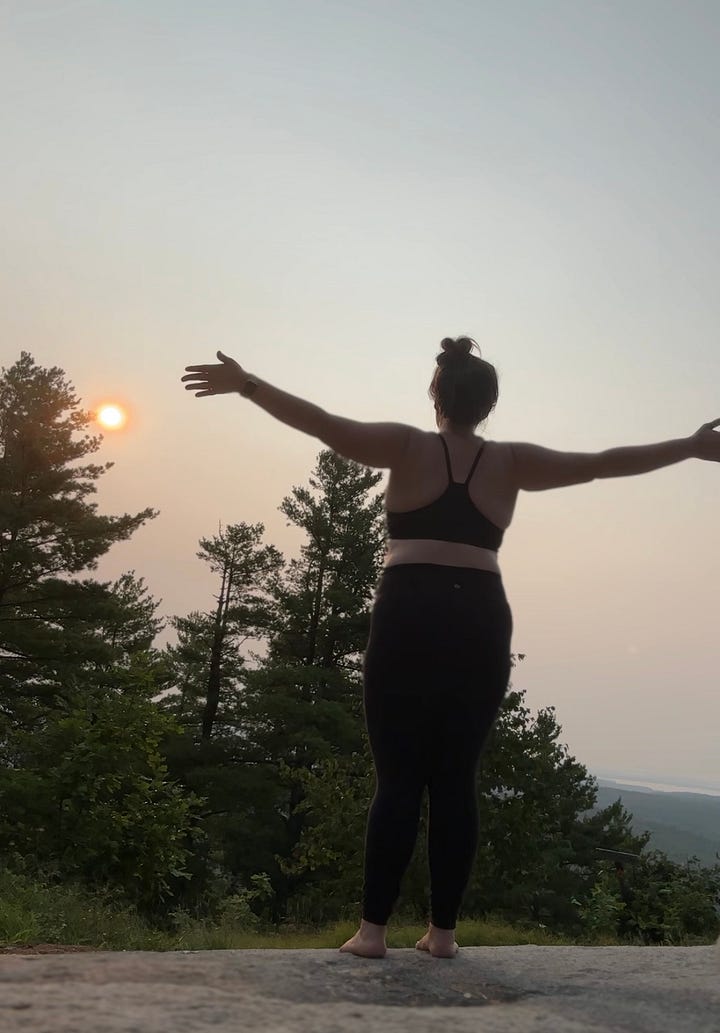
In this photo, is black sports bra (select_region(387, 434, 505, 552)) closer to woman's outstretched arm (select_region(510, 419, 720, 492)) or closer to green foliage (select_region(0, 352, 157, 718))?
woman's outstretched arm (select_region(510, 419, 720, 492))

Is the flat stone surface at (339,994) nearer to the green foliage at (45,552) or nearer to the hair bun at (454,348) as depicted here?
the hair bun at (454,348)

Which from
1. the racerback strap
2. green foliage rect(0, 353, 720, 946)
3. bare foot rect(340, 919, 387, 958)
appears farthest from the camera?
green foliage rect(0, 353, 720, 946)

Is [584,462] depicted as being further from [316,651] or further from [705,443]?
[316,651]

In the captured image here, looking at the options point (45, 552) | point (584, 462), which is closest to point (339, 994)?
point (584, 462)

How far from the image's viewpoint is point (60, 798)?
14.7m

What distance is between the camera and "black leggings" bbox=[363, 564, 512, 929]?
8.55 feet

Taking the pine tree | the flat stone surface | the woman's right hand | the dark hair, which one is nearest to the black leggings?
the flat stone surface

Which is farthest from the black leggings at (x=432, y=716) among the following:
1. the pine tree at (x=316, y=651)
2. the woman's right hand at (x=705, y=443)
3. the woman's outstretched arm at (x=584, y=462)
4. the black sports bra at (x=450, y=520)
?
the pine tree at (x=316, y=651)

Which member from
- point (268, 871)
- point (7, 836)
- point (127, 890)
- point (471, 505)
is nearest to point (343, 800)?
point (127, 890)

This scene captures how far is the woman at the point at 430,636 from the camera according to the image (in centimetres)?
261

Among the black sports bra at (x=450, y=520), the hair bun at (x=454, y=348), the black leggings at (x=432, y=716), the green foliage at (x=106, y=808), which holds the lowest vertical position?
the green foliage at (x=106, y=808)

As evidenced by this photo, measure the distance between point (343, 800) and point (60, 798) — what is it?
5.58 meters

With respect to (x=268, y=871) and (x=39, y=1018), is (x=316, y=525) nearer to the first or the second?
(x=268, y=871)

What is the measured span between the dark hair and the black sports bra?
0.79ft
